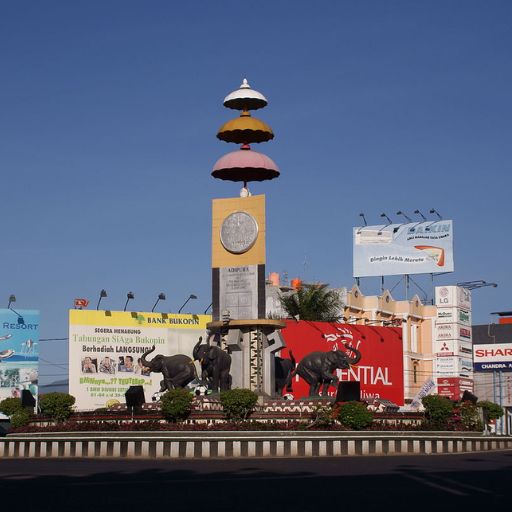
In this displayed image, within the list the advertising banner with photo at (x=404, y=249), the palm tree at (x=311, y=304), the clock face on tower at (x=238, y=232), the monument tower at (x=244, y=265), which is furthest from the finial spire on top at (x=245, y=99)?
the advertising banner with photo at (x=404, y=249)

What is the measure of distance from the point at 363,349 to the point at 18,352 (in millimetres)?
24155

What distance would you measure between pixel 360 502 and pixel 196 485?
3.86 m

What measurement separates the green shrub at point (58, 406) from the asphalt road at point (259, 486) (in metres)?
9.26

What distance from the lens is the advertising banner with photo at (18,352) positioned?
71.0m

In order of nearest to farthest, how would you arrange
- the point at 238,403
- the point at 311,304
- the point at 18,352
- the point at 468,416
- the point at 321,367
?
1. the point at 238,403
2. the point at 468,416
3. the point at 321,367
4. the point at 18,352
5. the point at 311,304

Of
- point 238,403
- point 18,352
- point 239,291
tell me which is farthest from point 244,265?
point 18,352

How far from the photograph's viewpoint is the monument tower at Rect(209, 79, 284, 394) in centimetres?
3703

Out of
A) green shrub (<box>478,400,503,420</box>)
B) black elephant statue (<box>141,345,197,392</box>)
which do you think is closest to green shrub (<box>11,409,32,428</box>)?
black elephant statue (<box>141,345,197,392</box>)

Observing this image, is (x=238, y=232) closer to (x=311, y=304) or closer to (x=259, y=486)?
(x=259, y=486)

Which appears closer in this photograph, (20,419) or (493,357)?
(20,419)

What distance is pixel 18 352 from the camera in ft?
234

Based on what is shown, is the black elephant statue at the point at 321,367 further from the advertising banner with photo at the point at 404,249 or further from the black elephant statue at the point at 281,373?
the advertising banner with photo at the point at 404,249

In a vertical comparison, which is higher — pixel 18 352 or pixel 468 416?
pixel 18 352

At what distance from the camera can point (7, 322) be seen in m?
71.2
